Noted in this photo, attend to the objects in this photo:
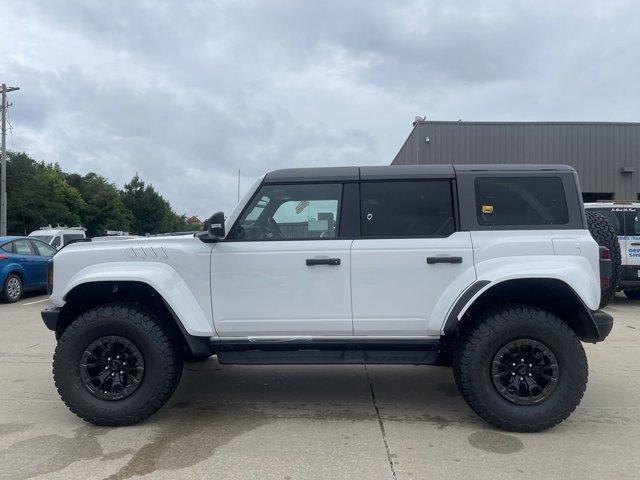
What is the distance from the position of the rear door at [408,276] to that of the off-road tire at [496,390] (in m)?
0.36

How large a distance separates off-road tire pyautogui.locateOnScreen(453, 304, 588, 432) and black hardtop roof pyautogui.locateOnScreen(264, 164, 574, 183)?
47.0 inches

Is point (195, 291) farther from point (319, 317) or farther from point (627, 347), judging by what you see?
point (627, 347)

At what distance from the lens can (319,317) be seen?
4.13 meters

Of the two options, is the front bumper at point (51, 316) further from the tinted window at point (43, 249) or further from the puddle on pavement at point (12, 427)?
the tinted window at point (43, 249)

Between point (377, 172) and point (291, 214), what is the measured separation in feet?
2.58

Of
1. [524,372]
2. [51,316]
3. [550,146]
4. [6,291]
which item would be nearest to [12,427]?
[51,316]

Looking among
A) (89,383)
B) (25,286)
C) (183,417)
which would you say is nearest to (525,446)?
(183,417)

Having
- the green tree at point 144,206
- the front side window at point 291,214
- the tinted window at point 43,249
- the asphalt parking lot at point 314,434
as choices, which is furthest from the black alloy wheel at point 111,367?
the green tree at point 144,206

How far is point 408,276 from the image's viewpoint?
4.07 metres

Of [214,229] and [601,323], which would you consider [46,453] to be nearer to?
[214,229]

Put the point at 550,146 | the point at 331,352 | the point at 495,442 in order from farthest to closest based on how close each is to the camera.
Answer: the point at 550,146 → the point at 331,352 → the point at 495,442

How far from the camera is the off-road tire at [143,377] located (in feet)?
13.5

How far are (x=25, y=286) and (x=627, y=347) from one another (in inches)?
455

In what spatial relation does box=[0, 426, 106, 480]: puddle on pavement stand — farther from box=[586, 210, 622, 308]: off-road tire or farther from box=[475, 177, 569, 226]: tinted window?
box=[586, 210, 622, 308]: off-road tire
